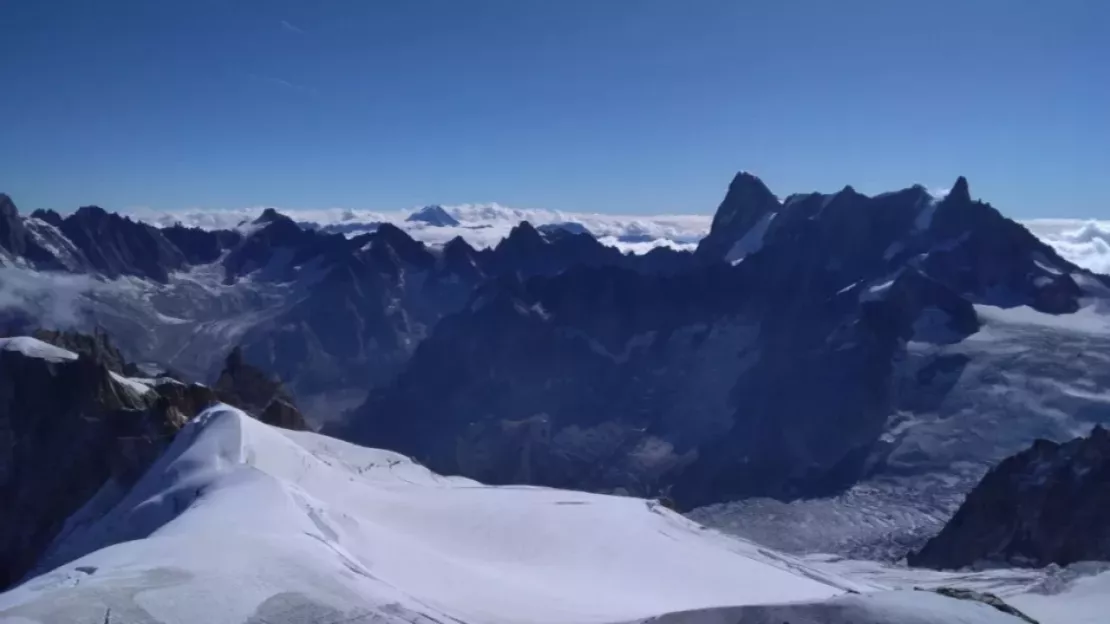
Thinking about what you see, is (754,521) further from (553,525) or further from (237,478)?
(237,478)

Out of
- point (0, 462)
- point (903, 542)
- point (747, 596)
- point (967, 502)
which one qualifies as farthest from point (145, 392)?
point (903, 542)

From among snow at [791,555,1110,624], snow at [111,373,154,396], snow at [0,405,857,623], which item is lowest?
snow at [791,555,1110,624]

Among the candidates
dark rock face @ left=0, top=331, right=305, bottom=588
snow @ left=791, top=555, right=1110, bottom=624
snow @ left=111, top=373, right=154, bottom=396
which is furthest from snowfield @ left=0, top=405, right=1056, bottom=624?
snow @ left=111, top=373, right=154, bottom=396

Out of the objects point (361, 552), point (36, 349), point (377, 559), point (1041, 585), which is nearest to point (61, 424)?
point (36, 349)

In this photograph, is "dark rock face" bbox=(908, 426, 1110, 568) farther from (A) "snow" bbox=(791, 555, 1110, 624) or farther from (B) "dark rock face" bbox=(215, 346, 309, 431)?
(B) "dark rock face" bbox=(215, 346, 309, 431)

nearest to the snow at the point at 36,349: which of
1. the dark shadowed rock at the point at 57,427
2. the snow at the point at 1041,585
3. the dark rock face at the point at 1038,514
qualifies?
the dark shadowed rock at the point at 57,427

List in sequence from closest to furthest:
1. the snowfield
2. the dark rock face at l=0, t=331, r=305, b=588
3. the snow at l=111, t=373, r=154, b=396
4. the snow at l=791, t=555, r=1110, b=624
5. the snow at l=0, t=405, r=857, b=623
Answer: the snowfield → the snow at l=0, t=405, r=857, b=623 → the snow at l=791, t=555, r=1110, b=624 → the dark rock face at l=0, t=331, r=305, b=588 → the snow at l=111, t=373, r=154, b=396

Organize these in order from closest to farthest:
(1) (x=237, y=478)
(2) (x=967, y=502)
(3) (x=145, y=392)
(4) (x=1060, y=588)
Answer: (1) (x=237, y=478) < (4) (x=1060, y=588) < (3) (x=145, y=392) < (2) (x=967, y=502)
